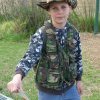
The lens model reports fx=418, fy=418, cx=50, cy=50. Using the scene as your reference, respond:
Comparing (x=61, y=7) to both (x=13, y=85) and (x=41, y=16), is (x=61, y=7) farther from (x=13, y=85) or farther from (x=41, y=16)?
(x=41, y=16)

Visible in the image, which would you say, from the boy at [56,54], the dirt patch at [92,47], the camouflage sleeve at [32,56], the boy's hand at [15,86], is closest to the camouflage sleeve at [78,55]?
the boy at [56,54]

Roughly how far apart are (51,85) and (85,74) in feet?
11.7

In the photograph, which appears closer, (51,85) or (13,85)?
(13,85)

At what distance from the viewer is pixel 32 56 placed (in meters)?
3.35

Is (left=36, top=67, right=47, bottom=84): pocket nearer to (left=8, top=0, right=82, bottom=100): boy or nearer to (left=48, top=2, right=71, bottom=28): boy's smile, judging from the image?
(left=8, top=0, right=82, bottom=100): boy

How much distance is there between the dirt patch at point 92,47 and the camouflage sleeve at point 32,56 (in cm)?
436

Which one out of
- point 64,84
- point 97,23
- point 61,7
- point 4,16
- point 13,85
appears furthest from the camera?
point 4,16

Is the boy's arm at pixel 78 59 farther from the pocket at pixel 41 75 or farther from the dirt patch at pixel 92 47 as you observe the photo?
the dirt patch at pixel 92 47

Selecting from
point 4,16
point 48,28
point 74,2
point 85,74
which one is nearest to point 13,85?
point 48,28

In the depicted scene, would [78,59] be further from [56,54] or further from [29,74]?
[29,74]

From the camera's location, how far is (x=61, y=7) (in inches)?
136

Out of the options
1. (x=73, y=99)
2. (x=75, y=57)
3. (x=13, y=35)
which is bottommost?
(x=13, y=35)

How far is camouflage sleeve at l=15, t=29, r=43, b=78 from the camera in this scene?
10.5 ft

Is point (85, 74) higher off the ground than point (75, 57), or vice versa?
point (75, 57)
